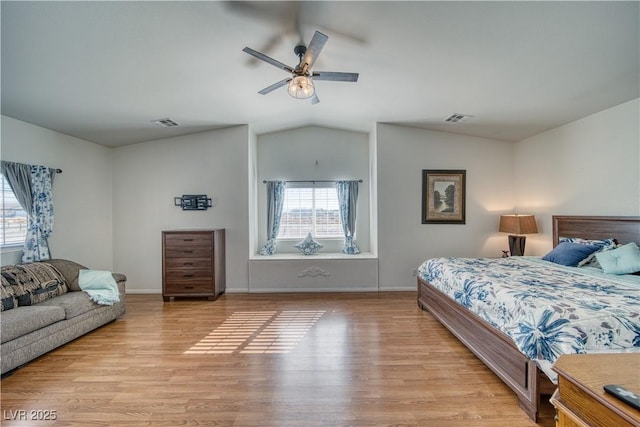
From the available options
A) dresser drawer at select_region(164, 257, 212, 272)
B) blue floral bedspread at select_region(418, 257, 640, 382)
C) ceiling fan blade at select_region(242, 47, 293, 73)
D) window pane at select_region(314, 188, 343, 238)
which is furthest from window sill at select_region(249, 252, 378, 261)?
ceiling fan blade at select_region(242, 47, 293, 73)

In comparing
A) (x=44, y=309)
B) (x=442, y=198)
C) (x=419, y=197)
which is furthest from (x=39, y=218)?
(x=442, y=198)

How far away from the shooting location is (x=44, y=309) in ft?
9.14

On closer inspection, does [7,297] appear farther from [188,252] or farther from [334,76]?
[334,76]

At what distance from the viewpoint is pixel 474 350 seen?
2568 millimetres

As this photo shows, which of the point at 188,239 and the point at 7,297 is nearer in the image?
the point at 7,297

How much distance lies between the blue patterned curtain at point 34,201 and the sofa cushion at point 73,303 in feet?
2.99

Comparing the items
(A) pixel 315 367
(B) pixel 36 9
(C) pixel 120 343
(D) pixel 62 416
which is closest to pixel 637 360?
(A) pixel 315 367

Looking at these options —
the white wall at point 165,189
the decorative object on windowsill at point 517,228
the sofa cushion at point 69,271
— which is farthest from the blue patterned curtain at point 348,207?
the sofa cushion at point 69,271

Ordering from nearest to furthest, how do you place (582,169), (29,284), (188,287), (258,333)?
(29,284) < (258,333) < (582,169) < (188,287)

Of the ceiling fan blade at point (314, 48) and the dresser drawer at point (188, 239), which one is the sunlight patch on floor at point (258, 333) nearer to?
the dresser drawer at point (188, 239)

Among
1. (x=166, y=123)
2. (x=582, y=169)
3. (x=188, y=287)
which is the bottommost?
(x=188, y=287)

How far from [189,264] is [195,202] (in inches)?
43.0

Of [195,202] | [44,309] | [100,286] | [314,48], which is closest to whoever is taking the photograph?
[314,48]

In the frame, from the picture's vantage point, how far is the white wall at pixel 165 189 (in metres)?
5.00
